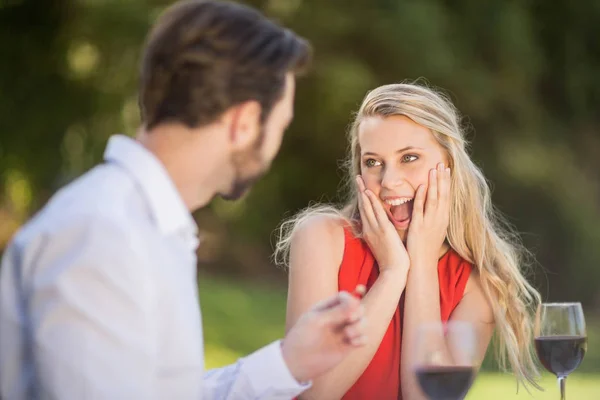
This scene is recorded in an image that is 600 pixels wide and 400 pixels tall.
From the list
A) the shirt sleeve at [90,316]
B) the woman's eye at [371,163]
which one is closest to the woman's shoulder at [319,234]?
the woman's eye at [371,163]

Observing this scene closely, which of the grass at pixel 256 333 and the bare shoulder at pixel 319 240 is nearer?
the bare shoulder at pixel 319 240

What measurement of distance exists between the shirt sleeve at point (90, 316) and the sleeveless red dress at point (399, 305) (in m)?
1.46

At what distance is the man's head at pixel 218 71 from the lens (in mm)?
1773

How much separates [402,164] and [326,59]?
8850 mm

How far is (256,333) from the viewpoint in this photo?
35.9 ft

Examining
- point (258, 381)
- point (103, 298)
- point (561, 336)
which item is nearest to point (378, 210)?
point (561, 336)

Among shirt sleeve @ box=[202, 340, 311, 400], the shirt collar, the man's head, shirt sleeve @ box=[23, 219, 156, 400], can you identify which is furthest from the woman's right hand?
shirt sleeve @ box=[23, 219, 156, 400]

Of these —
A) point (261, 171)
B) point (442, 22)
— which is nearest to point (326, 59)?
point (442, 22)

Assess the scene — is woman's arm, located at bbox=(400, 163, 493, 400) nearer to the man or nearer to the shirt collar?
the man

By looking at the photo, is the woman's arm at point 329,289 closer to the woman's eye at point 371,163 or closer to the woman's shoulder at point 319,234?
the woman's shoulder at point 319,234

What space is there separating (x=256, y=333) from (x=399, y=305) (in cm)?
810

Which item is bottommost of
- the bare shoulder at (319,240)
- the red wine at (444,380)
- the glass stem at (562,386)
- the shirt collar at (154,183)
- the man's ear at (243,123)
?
the glass stem at (562,386)

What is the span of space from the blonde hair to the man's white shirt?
54.8 inches

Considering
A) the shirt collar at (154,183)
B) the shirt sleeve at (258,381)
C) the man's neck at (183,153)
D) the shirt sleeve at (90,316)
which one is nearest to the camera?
the shirt sleeve at (90,316)
